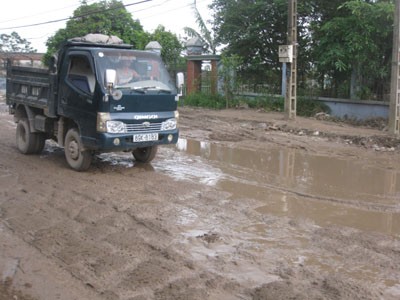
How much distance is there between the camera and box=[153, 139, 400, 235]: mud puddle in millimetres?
6977

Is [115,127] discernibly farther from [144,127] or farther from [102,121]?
[144,127]

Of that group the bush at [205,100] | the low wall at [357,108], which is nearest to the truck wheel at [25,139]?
the low wall at [357,108]

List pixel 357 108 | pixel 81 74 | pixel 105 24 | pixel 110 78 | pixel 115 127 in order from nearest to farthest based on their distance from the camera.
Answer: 1. pixel 110 78
2. pixel 115 127
3. pixel 81 74
4. pixel 357 108
5. pixel 105 24

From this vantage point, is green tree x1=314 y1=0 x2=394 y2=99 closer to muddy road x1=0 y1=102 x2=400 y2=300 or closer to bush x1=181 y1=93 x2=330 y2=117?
bush x1=181 y1=93 x2=330 y2=117

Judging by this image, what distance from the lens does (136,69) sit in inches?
363

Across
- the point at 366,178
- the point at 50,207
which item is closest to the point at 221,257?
Answer: the point at 50,207

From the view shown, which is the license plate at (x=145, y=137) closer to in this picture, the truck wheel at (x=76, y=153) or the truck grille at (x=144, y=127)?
the truck grille at (x=144, y=127)

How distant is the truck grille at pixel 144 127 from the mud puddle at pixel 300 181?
3.16 feet

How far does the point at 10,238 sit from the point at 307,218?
3.84m

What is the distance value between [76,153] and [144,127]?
1.43 metres

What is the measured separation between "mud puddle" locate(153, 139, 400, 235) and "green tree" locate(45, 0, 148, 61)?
20.8 m

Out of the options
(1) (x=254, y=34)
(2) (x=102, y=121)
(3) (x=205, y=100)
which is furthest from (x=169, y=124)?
(3) (x=205, y=100)

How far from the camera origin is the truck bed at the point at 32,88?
9891mm

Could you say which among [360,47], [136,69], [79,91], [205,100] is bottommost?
[205,100]
